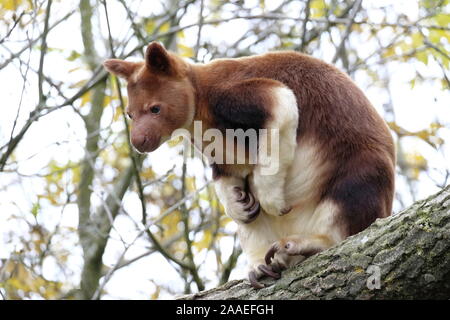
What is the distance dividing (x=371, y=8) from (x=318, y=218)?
5131 mm

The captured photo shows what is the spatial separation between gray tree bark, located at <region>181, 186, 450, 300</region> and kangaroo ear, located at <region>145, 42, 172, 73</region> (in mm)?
2161

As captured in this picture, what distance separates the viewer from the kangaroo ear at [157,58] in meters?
5.65

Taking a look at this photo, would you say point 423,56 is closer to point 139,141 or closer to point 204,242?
point 204,242

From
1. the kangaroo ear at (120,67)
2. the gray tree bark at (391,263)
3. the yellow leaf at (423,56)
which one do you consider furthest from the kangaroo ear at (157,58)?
the yellow leaf at (423,56)

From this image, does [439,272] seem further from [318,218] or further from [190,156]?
[190,156]

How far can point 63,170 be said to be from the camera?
883cm

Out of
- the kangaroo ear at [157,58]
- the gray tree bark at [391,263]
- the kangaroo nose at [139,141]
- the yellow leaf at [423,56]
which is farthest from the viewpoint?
the yellow leaf at [423,56]

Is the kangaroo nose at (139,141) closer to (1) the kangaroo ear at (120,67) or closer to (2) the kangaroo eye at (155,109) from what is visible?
(2) the kangaroo eye at (155,109)

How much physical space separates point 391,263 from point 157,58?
2.71 metres

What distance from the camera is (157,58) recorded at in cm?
574

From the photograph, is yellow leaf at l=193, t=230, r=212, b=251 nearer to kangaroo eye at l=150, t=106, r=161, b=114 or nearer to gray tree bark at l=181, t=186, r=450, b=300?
kangaroo eye at l=150, t=106, r=161, b=114

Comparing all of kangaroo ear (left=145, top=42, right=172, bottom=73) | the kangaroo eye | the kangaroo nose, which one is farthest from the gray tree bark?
kangaroo ear (left=145, top=42, right=172, bottom=73)

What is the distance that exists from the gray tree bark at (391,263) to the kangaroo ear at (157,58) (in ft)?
7.09

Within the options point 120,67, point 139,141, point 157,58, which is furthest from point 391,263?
point 120,67
